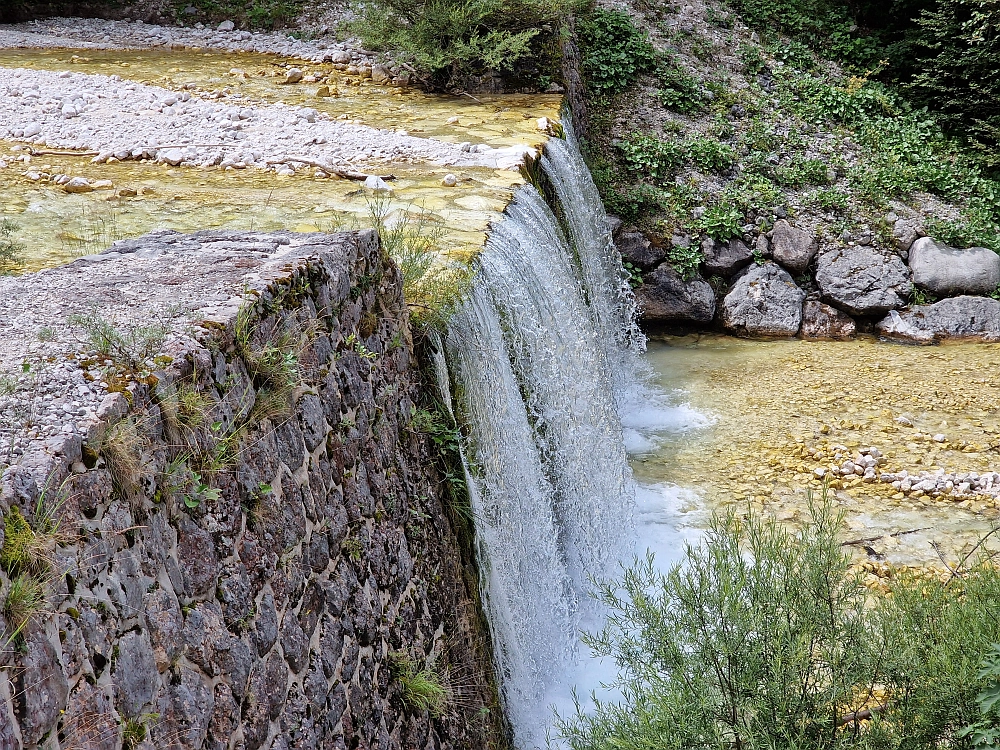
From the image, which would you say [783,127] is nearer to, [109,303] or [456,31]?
[456,31]

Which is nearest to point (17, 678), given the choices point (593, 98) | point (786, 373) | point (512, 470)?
point (512, 470)

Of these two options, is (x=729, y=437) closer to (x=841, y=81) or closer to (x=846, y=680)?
(x=846, y=680)

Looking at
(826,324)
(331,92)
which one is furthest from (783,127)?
(331,92)

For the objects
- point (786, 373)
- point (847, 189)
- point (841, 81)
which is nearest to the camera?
point (786, 373)

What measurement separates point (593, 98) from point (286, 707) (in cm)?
867

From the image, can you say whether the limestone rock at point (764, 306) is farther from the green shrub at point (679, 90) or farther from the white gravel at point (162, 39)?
the white gravel at point (162, 39)

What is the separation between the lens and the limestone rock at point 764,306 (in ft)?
28.1

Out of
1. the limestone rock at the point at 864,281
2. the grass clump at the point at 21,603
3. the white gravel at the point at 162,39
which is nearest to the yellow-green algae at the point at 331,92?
the white gravel at the point at 162,39

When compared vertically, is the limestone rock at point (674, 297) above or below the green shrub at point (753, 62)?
below

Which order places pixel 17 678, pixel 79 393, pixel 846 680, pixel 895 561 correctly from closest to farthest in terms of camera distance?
pixel 17 678 → pixel 79 393 → pixel 846 680 → pixel 895 561

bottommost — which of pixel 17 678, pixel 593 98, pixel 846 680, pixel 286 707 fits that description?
pixel 846 680

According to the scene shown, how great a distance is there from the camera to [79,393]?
6.44 ft

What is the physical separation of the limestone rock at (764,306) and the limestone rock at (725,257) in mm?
182

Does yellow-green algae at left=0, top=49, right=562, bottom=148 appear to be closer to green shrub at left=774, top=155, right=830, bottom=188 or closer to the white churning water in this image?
the white churning water
